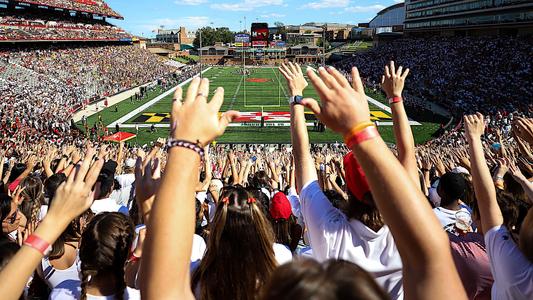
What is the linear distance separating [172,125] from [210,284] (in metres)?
0.88

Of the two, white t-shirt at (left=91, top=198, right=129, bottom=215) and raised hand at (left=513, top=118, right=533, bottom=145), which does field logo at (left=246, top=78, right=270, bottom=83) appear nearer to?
white t-shirt at (left=91, top=198, right=129, bottom=215)

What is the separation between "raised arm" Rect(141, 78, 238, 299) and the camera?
1318mm

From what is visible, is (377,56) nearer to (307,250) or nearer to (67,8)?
(67,8)

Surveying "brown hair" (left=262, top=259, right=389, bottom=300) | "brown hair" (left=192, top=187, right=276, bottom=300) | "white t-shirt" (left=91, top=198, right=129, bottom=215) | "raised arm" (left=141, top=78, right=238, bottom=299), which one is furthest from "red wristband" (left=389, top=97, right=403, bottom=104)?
"white t-shirt" (left=91, top=198, right=129, bottom=215)

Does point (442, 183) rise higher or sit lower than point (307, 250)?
higher

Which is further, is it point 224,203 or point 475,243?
A: point 475,243

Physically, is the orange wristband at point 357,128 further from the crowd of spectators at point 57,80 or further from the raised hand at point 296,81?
the crowd of spectators at point 57,80

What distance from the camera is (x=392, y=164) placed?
3.90ft

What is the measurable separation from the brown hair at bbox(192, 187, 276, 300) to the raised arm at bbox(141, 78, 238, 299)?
1.88ft

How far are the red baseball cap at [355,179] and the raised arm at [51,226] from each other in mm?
1154

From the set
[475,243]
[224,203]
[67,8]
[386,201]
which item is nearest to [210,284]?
[224,203]

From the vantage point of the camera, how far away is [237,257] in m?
2.00

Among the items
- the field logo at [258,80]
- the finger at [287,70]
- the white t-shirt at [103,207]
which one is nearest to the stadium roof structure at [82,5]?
the field logo at [258,80]

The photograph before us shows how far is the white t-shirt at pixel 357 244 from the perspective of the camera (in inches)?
77.8
